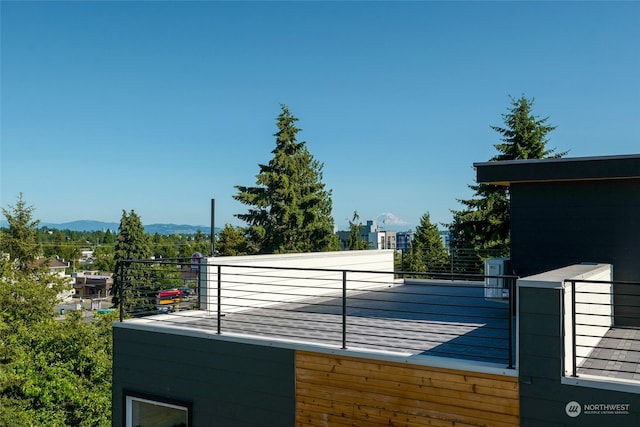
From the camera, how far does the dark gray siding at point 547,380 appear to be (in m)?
4.02

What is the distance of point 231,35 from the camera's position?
2556 cm

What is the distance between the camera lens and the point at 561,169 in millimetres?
7324

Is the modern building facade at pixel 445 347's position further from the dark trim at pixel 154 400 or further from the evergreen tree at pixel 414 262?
the evergreen tree at pixel 414 262

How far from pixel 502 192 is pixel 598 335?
1977cm

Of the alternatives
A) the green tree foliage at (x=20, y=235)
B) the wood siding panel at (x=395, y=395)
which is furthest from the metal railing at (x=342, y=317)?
the green tree foliage at (x=20, y=235)

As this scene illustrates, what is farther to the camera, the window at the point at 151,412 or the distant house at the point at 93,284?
the distant house at the point at 93,284

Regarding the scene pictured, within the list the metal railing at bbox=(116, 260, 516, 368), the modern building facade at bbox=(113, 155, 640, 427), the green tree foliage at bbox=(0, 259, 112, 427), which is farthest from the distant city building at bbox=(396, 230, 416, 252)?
the green tree foliage at bbox=(0, 259, 112, 427)

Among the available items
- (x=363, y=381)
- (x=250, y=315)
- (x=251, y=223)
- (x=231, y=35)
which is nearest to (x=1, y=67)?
(x=231, y=35)

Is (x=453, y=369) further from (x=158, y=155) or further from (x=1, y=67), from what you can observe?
(x=158, y=155)

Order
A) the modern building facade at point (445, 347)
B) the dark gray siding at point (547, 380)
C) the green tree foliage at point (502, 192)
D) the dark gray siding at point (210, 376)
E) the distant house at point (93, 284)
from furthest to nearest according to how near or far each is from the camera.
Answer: the distant house at point (93, 284)
the green tree foliage at point (502, 192)
the dark gray siding at point (210, 376)
the modern building facade at point (445, 347)
the dark gray siding at point (547, 380)

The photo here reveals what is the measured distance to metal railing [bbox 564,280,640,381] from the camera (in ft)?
13.8

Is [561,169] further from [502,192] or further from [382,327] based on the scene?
[502,192]

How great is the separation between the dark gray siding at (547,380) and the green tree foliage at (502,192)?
66.5 feet

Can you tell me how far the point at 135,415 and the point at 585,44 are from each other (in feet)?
59.8
